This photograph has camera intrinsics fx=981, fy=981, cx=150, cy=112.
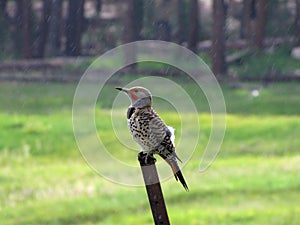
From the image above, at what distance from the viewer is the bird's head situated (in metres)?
5.49

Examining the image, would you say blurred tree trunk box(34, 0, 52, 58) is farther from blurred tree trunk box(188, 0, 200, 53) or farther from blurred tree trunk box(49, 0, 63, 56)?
blurred tree trunk box(188, 0, 200, 53)

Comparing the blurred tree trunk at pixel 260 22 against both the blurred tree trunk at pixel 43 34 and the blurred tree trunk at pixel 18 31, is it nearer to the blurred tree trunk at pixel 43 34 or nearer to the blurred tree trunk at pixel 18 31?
the blurred tree trunk at pixel 43 34

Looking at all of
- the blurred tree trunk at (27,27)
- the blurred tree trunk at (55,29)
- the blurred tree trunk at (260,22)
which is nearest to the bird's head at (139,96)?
the blurred tree trunk at (260,22)

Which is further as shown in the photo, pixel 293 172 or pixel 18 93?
pixel 18 93

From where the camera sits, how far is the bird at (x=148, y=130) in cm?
556

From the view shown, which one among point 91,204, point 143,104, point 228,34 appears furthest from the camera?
point 228,34

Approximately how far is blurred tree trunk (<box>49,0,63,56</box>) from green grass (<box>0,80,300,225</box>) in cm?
1972

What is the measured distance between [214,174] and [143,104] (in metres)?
12.3

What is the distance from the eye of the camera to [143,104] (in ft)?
18.5

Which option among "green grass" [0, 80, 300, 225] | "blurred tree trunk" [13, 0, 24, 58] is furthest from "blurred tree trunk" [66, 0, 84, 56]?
"green grass" [0, 80, 300, 225]

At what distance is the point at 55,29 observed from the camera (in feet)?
165

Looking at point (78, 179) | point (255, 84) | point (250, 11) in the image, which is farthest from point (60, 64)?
point (78, 179)

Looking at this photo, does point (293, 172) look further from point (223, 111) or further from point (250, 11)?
point (250, 11)

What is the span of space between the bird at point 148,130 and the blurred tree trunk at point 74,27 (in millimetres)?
40517
